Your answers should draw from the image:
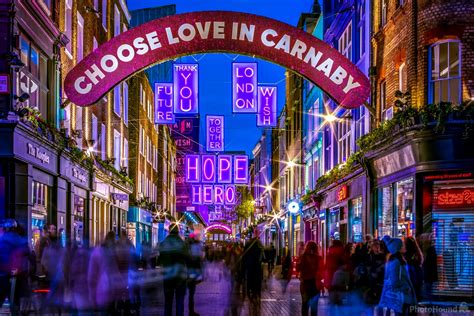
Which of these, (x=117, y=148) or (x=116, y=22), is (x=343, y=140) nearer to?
(x=117, y=148)

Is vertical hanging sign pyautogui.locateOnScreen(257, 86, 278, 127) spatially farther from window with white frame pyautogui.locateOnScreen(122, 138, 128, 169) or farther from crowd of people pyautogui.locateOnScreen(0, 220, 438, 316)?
window with white frame pyautogui.locateOnScreen(122, 138, 128, 169)

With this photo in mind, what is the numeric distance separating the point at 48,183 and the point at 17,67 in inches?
204

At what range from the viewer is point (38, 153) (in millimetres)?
21766

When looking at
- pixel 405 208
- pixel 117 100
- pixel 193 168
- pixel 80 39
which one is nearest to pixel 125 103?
pixel 117 100

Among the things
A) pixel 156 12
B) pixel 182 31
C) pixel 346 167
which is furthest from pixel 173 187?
pixel 182 31

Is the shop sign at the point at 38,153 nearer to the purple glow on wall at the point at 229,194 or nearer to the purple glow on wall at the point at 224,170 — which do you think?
the purple glow on wall at the point at 224,170

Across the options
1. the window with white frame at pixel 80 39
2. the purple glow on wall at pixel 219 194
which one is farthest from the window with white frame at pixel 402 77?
the purple glow on wall at pixel 219 194

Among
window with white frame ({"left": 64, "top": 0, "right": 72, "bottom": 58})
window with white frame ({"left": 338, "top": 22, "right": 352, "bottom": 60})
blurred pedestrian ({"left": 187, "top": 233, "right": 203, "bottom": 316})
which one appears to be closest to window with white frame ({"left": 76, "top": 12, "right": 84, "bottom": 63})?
window with white frame ({"left": 64, "top": 0, "right": 72, "bottom": 58})

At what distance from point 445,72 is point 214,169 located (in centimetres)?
2225

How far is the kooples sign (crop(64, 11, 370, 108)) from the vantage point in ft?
74.6

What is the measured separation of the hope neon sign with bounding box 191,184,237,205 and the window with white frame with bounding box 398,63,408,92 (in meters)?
27.5

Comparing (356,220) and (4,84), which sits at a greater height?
(4,84)

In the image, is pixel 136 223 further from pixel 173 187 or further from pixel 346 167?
pixel 173 187

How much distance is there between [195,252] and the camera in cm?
2028
